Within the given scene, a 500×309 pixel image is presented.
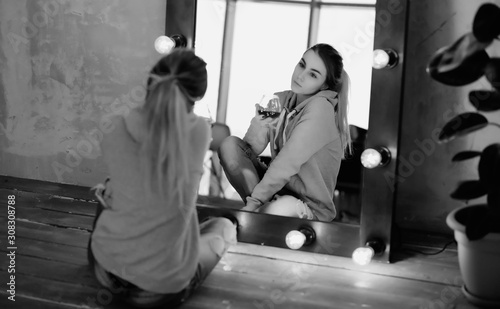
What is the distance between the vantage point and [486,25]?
186 cm

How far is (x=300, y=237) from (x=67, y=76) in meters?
1.55

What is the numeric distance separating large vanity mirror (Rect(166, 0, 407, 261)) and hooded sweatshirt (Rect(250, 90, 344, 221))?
0.15ft

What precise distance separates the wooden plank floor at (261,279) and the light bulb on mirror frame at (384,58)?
73cm

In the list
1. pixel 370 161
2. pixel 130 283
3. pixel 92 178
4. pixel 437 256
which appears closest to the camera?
pixel 130 283

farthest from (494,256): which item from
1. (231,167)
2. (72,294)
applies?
(72,294)

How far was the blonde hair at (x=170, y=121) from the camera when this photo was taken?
174 centimetres

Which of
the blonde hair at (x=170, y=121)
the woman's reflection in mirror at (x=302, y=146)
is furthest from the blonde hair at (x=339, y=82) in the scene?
the blonde hair at (x=170, y=121)

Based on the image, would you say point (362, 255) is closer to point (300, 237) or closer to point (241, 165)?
point (300, 237)

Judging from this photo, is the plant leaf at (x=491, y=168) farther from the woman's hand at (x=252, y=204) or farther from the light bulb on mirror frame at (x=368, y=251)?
the woman's hand at (x=252, y=204)

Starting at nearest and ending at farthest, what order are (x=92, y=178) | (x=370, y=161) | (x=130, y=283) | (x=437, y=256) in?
1. (x=130, y=283)
2. (x=370, y=161)
3. (x=437, y=256)
4. (x=92, y=178)

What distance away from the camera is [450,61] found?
6.29 feet

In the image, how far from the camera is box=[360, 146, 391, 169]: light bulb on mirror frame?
232 centimetres

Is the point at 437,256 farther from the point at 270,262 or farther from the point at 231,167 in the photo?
the point at 231,167

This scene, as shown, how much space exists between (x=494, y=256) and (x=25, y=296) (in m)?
1.45
